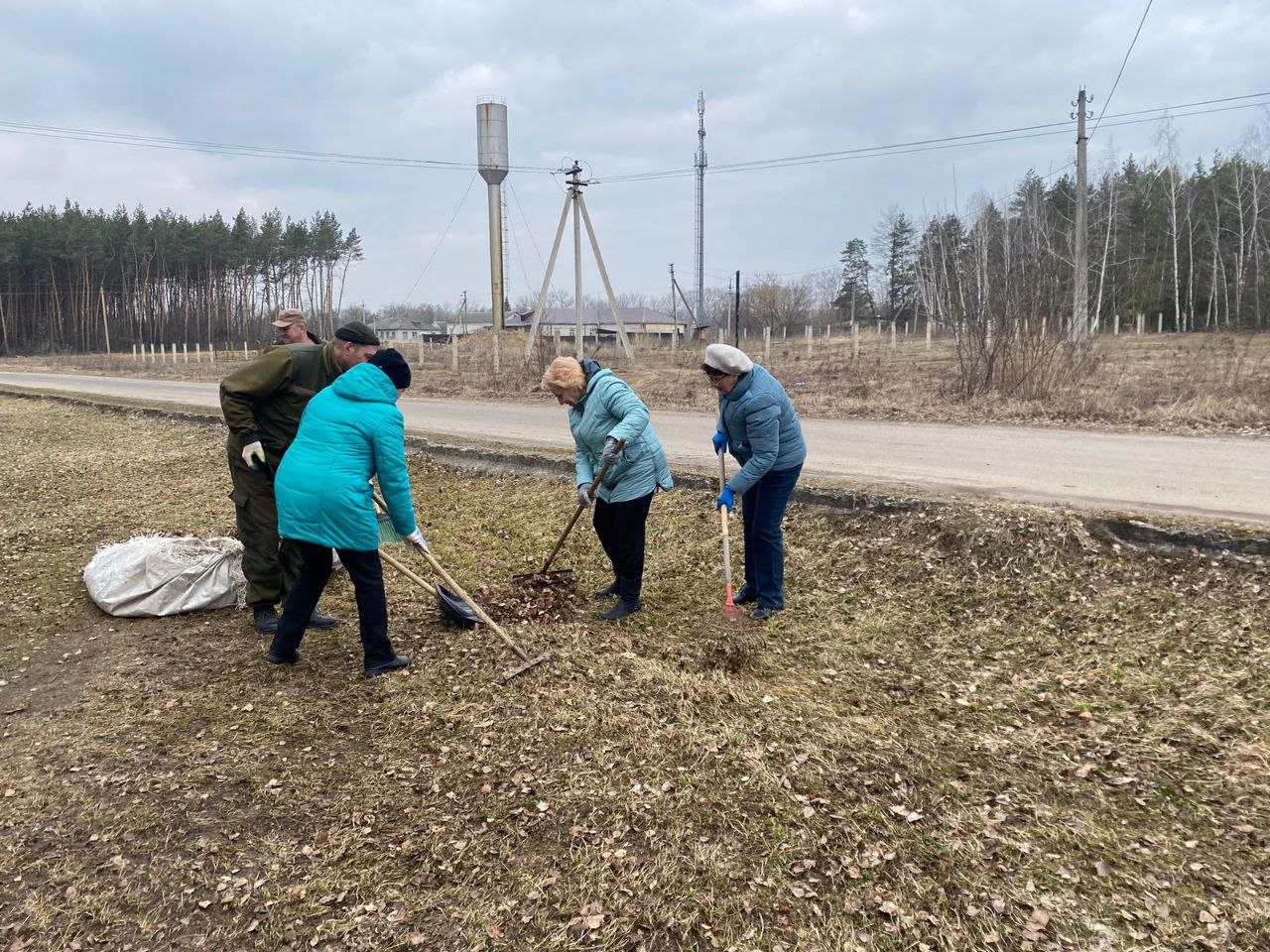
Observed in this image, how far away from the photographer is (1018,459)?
27.6 ft

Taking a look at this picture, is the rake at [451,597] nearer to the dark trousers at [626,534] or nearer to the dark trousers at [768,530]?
the dark trousers at [626,534]

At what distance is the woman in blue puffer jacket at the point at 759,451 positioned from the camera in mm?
4699

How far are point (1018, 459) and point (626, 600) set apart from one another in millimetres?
5199

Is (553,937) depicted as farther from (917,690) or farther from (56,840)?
(917,690)

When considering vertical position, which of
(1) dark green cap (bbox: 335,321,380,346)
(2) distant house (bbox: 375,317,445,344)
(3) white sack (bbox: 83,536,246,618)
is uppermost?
(2) distant house (bbox: 375,317,445,344)

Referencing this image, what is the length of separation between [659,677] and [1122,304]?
50.3 m

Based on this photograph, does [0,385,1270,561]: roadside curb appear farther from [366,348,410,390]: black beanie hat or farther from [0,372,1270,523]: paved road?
[366,348,410,390]: black beanie hat

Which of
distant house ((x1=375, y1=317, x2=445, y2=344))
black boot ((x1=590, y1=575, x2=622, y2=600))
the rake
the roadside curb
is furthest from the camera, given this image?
distant house ((x1=375, y1=317, x2=445, y2=344))

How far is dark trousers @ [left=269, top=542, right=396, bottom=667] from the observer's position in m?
4.22

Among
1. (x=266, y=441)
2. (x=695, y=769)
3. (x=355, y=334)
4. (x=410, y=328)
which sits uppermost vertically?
(x=410, y=328)

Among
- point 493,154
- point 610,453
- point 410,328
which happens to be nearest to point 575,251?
point 493,154

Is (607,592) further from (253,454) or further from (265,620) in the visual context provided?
(253,454)

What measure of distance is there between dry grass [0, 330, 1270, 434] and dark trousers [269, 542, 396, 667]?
988 centimetres

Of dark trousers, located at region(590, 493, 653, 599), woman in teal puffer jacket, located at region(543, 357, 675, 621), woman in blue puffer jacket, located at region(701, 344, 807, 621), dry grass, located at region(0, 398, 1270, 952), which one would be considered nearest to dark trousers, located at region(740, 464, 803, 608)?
woman in blue puffer jacket, located at region(701, 344, 807, 621)
